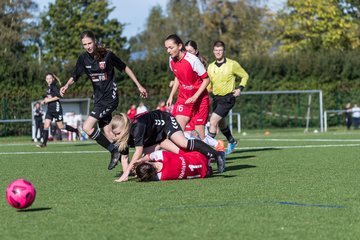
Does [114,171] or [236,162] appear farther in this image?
[236,162]

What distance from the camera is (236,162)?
13070 mm

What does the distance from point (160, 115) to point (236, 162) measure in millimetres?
3268

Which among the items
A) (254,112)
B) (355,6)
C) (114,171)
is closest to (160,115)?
(114,171)

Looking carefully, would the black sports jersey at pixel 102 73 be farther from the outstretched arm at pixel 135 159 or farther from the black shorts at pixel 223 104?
the black shorts at pixel 223 104

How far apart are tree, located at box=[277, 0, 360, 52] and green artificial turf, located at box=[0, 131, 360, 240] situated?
3911cm

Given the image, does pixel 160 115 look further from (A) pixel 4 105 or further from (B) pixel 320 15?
(B) pixel 320 15

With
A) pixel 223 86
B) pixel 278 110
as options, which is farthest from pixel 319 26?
pixel 223 86

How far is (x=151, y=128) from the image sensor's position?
32.7ft

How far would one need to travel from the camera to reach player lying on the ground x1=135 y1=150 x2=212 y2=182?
9.65 metres

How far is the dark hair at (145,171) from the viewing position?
9570mm

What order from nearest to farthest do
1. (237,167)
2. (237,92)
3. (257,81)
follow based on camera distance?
(237,167), (237,92), (257,81)

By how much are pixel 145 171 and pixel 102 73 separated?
8.67 feet

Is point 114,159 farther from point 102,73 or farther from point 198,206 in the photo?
point 198,206

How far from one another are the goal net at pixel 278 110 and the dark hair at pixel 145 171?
2759 cm
